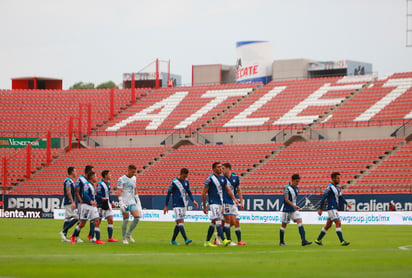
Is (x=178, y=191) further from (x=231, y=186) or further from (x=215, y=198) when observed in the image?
(x=231, y=186)

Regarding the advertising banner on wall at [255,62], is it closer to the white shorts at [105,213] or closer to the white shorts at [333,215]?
the white shorts at [105,213]

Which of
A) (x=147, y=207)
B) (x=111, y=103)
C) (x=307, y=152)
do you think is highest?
(x=111, y=103)

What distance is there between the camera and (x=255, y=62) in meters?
72.4

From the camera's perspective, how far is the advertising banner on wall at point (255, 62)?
72.1 metres

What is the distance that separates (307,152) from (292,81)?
17.0 meters

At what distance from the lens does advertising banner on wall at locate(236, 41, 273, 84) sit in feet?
236

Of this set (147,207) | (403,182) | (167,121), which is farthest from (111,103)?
(403,182)

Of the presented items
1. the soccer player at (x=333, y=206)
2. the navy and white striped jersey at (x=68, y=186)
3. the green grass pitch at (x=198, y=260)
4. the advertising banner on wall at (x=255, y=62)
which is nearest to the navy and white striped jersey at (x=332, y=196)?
the soccer player at (x=333, y=206)

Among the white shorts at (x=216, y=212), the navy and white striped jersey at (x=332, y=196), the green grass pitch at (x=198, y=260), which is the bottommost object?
the green grass pitch at (x=198, y=260)

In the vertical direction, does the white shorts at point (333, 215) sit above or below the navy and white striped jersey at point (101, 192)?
below

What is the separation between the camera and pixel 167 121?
2450 inches

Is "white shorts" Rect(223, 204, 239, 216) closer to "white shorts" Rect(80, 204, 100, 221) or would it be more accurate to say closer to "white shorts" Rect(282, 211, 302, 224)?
"white shorts" Rect(282, 211, 302, 224)

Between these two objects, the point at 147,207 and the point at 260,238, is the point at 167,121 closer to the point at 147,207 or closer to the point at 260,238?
the point at 147,207

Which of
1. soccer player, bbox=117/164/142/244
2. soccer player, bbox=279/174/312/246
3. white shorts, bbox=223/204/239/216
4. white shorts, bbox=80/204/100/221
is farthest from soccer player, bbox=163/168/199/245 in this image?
soccer player, bbox=279/174/312/246
